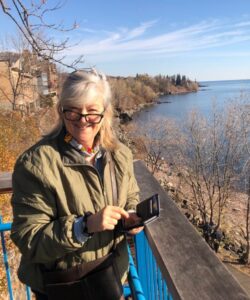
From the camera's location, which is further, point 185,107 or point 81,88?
point 185,107

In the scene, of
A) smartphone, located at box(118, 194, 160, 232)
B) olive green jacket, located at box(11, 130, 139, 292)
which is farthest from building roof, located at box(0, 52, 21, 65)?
smartphone, located at box(118, 194, 160, 232)

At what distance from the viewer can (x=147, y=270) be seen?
2.16 metres

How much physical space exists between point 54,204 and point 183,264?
2.19 feet

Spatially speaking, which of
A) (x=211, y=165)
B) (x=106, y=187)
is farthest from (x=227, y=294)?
(x=211, y=165)

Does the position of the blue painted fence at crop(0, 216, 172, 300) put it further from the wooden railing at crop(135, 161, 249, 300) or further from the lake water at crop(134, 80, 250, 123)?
the lake water at crop(134, 80, 250, 123)

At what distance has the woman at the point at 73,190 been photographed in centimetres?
153

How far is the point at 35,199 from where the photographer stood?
60.7 inches

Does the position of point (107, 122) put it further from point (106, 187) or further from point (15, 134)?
point (15, 134)

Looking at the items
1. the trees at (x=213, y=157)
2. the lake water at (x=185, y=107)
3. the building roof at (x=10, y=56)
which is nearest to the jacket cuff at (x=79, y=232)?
the trees at (x=213, y=157)

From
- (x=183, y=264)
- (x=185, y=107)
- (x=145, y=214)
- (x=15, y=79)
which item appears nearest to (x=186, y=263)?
(x=183, y=264)

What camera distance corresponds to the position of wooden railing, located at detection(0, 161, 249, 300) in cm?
110

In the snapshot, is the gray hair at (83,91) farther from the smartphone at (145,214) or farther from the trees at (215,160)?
the trees at (215,160)

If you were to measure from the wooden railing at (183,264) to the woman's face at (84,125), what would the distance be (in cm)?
55

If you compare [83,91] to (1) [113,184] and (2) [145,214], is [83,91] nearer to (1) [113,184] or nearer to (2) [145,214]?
(1) [113,184]
